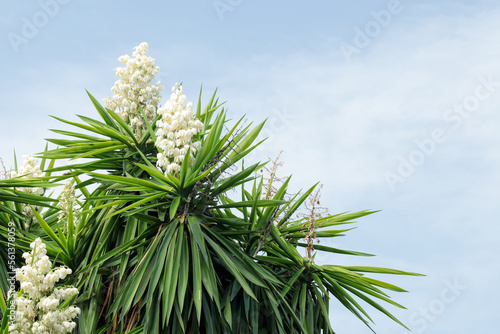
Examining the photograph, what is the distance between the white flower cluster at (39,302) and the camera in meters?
3.24

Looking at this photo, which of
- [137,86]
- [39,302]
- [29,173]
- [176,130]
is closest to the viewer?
[39,302]

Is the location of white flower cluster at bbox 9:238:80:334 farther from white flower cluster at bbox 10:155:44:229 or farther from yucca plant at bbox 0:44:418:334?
white flower cluster at bbox 10:155:44:229

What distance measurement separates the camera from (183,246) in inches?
152

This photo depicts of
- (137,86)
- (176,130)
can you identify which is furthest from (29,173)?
(176,130)

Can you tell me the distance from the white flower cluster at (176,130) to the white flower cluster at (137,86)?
0.68 meters

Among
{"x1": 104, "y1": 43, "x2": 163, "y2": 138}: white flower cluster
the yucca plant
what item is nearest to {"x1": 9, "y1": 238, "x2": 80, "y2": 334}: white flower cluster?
the yucca plant

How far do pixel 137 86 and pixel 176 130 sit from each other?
844 mm

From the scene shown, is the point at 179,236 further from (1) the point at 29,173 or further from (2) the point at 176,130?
(1) the point at 29,173

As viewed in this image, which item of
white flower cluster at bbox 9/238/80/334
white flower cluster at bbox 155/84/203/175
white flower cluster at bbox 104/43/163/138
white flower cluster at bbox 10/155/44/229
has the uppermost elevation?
white flower cluster at bbox 104/43/163/138

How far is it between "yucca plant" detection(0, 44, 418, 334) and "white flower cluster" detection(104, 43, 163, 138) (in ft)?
0.04

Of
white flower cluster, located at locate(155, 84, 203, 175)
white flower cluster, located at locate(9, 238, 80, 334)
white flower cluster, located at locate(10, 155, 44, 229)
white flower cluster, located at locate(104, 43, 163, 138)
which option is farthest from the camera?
white flower cluster, located at locate(10, 155, 44, 229)

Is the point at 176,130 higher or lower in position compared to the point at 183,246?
higher

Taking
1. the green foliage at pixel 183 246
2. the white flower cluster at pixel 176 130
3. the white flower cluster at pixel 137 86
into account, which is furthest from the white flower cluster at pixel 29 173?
the white flower cluster at pixel 176 130

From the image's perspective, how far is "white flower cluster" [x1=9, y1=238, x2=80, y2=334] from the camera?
10.6 ft
